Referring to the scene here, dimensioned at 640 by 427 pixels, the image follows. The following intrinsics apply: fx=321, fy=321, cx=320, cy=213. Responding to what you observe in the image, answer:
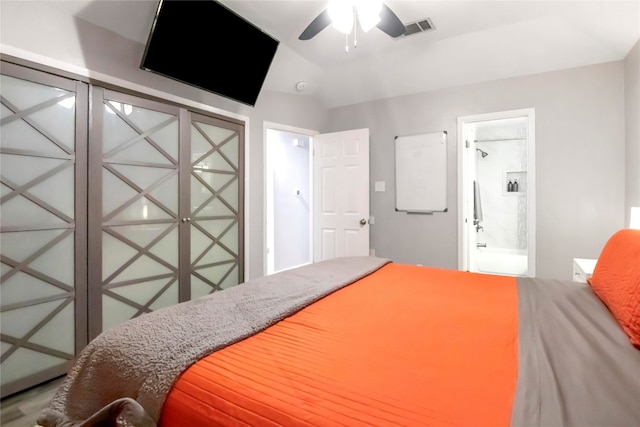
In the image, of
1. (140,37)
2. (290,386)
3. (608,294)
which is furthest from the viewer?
(140,37)

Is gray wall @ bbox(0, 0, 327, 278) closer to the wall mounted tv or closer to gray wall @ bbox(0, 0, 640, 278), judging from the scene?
gray wall @ bbox(0, 0, 640, 278)

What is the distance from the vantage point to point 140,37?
262 cm

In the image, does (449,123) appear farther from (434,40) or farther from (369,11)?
(369,11)

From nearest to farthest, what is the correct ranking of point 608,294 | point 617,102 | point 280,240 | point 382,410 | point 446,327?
point 382,410, point 446,327, point 608,294, point 617,102, point 280,240

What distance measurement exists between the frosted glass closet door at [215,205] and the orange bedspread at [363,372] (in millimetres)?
2052

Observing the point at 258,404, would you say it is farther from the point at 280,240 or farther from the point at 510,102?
the point at 280,240

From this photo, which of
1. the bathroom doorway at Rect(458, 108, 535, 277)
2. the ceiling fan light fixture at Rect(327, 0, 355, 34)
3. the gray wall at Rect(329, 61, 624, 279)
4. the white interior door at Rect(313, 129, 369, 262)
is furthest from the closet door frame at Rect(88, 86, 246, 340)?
the bathroom doorway at Rect(458, 108, 535, 277)

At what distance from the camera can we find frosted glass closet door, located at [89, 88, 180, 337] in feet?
7.90

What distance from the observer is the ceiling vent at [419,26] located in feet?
9.31

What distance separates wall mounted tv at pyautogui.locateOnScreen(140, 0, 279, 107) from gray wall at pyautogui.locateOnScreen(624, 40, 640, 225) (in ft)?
10.00

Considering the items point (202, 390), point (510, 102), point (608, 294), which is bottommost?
point (202, 390)

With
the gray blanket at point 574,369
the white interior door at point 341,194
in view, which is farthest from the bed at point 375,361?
the white interior door at point 341,194

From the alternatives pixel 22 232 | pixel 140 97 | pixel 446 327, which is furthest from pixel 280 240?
pixel 446 327

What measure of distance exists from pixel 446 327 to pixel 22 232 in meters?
2.56
